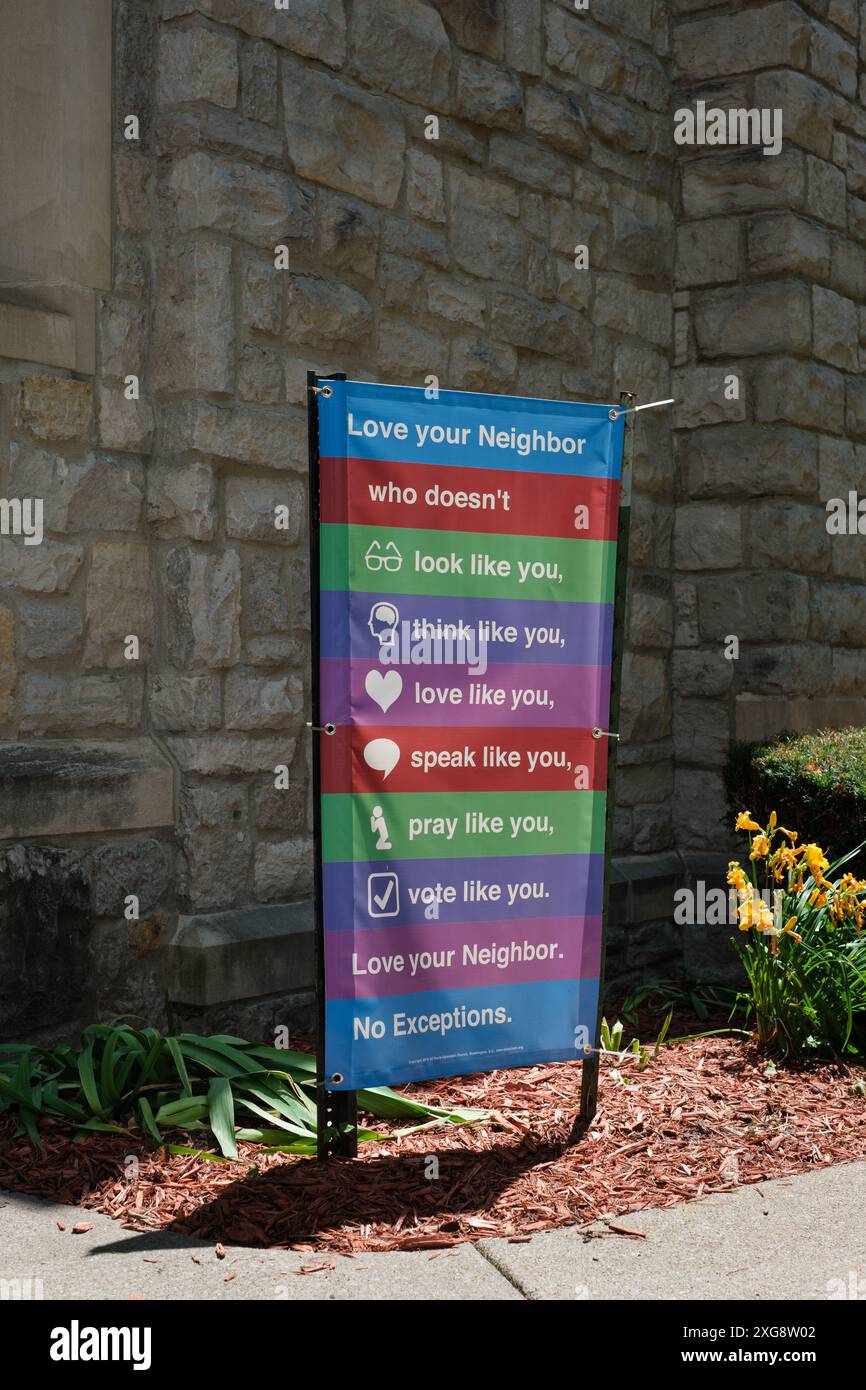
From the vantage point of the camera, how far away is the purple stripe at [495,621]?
148 inches

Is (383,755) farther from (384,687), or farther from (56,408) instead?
(56,408)

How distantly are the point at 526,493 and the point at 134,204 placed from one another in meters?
1.92

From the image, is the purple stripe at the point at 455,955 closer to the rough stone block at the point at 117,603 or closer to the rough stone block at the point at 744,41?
the rough stone block at the point at 117,603

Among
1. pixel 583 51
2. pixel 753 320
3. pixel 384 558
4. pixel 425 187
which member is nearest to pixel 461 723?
pixel 384 558

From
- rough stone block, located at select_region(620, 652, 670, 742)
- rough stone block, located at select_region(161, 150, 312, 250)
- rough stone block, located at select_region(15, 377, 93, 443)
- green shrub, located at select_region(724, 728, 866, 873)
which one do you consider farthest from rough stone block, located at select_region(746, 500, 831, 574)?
rough stone block, located at select_region(15, 377, 93, 443)

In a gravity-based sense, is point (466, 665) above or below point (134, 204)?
below

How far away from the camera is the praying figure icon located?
3812mm

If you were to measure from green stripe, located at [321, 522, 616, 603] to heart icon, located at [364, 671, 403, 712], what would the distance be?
0.72ft

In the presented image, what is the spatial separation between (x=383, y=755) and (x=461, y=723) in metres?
0.26

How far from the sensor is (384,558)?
12.5ft

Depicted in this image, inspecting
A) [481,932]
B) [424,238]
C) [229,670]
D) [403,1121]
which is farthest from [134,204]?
[403,1121]

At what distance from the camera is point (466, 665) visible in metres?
3.95

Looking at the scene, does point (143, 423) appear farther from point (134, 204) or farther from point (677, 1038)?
point (677, 1038)

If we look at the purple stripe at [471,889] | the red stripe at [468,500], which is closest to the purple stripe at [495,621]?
the red stripe at [468,500]
